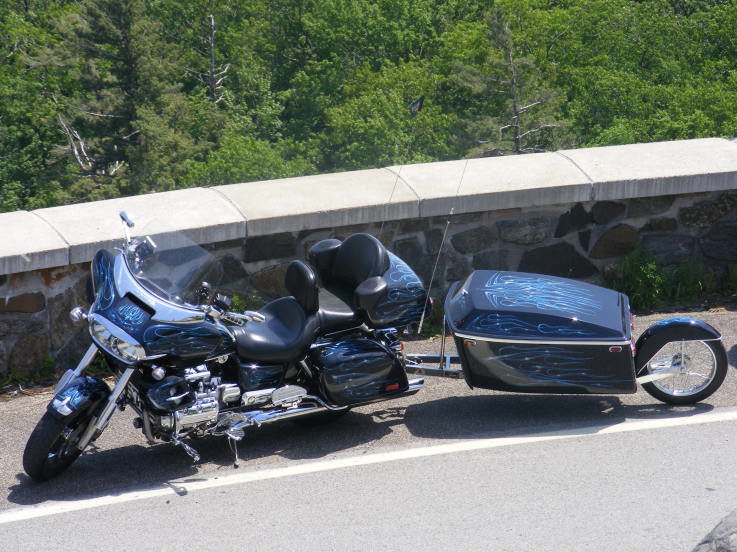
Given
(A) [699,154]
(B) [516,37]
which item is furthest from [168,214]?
(B) [516,37]

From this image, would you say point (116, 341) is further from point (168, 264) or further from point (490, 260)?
point (490, 260)

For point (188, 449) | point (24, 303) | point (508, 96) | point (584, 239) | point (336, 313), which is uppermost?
point (508, 96)

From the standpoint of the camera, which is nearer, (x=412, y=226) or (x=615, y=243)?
(x=412, y=226)

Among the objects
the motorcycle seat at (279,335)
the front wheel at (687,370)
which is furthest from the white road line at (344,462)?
the motorcycle seat at (279,335)

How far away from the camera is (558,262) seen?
6875 millimetres

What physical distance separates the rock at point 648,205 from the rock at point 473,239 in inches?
39.2

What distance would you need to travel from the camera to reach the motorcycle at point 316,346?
467 centimetres

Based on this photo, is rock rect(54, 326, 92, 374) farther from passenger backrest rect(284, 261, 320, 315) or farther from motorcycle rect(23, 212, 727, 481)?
passenger backrest rect(284, 261, 320, 315)

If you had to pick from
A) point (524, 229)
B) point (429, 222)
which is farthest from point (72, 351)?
point (524, 229)

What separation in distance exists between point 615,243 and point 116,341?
378 cm

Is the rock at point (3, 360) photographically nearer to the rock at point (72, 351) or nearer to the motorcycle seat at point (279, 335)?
the rock at point (72, 351)

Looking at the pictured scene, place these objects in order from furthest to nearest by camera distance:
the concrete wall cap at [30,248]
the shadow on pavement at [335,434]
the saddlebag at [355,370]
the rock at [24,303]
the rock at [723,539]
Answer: the rock at [24,303] < the concrete wall cap at [30,248] < the saddlebag at [355,370] < the shadow on pavement at [335,434] < the rock at [723,539]

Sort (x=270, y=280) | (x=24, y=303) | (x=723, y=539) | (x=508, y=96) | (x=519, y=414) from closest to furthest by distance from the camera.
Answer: (x=723, y=539)
(x=519, y=414)
(x=24, y=303)
(x=270, y=280)
(x=508, y=96)

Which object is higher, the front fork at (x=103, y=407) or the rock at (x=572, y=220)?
the rock at (x=572, y=220)
